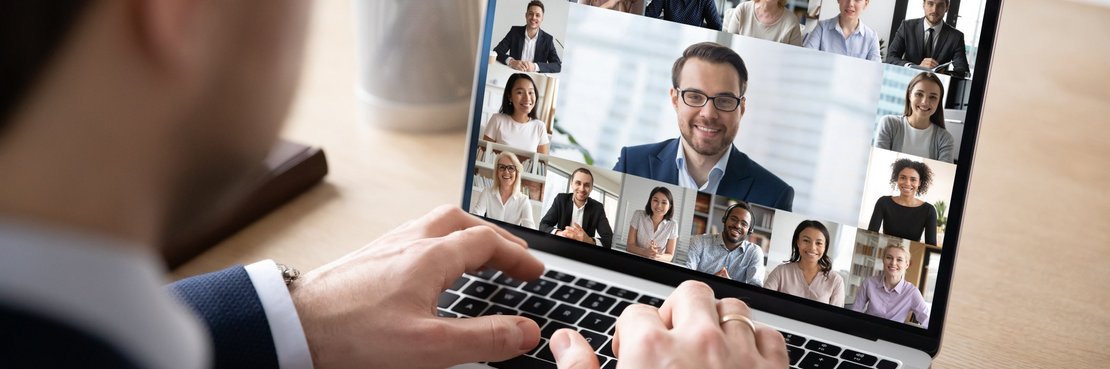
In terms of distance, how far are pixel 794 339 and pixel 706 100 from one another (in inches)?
7.7

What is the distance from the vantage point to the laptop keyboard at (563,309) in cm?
74

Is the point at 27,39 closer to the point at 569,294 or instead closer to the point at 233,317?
the point at 233,317

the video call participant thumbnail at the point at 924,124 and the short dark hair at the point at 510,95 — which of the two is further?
the short dark hair at the point at 510,95

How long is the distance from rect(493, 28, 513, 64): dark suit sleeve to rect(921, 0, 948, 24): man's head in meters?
0.32

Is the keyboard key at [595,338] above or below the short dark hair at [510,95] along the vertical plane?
below

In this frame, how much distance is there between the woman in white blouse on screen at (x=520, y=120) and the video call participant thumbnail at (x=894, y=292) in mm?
282

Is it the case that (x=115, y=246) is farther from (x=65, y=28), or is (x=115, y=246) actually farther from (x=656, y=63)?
(x=656, y=63)

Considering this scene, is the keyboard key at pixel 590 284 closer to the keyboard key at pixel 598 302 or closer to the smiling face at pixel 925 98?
the keyboard key at pixel 598 302

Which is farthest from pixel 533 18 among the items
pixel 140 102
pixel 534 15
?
pixel 140 102

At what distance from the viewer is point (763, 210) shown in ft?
2.58

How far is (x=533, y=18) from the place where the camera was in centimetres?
83

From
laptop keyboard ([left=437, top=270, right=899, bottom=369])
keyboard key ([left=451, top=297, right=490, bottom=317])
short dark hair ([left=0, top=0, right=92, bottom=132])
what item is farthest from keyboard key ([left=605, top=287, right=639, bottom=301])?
short dark hair ([left=0, top=0, right=92, bottom=132])

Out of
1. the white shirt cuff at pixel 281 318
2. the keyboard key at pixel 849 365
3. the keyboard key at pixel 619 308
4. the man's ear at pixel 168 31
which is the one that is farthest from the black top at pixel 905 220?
the man's ear at pixel 168 31

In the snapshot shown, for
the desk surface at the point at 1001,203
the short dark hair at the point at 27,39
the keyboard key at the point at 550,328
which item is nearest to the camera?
the short dark hair at the point at 27,39
